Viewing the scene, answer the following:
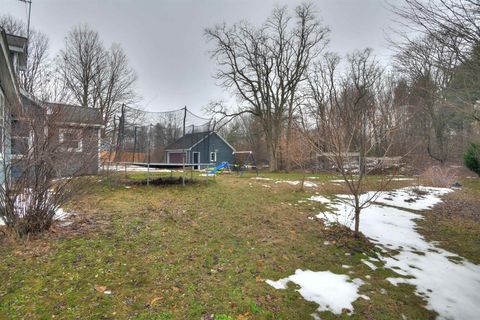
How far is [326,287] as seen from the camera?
10.5 feet

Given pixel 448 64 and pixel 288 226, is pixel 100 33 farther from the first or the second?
pixel 448 64

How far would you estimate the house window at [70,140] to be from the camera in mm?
3871

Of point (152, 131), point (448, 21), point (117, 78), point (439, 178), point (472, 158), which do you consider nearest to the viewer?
point (448, 21)

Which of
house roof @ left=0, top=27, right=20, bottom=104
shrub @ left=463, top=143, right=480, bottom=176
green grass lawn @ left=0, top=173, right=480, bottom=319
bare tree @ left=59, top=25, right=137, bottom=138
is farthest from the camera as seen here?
bare tree @ left=59, top=25, right=137, bottom=138

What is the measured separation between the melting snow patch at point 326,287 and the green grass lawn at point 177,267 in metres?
0.09

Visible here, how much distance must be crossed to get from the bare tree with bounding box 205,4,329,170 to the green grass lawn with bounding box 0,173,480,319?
1857 centimetres

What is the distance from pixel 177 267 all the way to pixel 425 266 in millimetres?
3689

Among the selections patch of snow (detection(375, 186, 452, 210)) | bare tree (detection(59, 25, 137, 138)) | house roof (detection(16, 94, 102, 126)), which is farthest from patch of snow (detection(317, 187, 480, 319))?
bare tree (detection(59, 25, 137, 138))

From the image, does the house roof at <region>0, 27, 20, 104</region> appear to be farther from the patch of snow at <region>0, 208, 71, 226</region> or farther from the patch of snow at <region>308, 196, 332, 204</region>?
the patch of snow at <region>308, 196, 332, 204</region>

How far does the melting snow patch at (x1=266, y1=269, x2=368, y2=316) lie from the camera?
2888mm

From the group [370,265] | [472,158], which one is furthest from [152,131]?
[472,158]

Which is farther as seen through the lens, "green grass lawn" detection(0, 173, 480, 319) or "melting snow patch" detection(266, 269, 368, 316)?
"melting snow patch" detection(266, 269, 368, 316)

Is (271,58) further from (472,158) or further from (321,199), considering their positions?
(321,199)

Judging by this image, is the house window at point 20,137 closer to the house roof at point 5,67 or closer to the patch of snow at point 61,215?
the patch of snow at point 61,215
